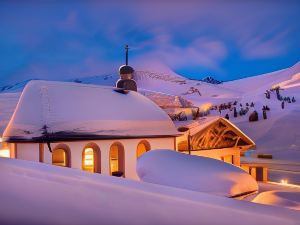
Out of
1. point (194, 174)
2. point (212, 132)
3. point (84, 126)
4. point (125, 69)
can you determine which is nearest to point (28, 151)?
point (84, 126)

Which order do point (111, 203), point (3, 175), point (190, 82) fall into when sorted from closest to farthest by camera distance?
point (111, 203) < point (3, 175) < point (190, 82)

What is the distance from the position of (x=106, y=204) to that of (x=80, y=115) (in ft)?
46.7

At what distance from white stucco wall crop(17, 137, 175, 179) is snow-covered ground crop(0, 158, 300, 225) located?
12768 mm

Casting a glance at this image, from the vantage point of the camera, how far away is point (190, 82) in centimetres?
12150

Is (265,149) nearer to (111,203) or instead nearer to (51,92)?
(51,92)

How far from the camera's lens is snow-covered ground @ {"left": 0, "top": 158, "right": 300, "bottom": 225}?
1303 mm

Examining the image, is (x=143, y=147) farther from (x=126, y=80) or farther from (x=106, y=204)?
(x=106, y=204)

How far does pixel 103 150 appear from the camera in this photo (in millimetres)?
15297

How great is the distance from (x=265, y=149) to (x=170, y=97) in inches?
509

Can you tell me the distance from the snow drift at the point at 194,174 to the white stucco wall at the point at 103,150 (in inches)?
426

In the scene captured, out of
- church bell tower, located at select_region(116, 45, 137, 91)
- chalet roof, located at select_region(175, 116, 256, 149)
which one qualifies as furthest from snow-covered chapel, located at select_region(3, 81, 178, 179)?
church bell tower, located at select_region(116, 45, 137, 91)

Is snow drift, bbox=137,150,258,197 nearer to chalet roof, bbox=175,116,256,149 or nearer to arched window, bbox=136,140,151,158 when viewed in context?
arched window, bbox=136,140,151,158

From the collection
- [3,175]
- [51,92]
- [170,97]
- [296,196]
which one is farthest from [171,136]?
[3,175]

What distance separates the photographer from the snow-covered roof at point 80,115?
1404 cm
